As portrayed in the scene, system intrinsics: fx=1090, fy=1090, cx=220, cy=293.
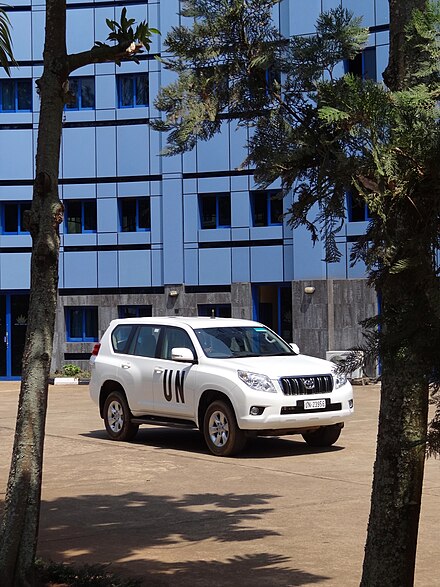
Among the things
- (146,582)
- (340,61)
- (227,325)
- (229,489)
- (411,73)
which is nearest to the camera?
(411,73)

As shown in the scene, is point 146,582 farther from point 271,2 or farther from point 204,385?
point 204,385

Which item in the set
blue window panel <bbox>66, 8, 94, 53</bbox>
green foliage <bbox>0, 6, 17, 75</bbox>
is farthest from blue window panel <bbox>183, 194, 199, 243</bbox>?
green foliage <bbox>0, 6, 17, 75</bbox>

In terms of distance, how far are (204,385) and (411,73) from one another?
979cm

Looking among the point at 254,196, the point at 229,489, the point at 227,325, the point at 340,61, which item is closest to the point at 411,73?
the point at 340,61

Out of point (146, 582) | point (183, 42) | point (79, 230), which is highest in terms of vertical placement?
point (79, 230)

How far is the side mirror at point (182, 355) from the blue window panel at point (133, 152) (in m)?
22.5

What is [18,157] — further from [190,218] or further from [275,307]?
[275,307]

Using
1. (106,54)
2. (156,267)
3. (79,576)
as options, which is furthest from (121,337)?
(156,267)

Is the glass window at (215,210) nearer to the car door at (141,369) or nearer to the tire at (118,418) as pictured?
the car door at (141,369)

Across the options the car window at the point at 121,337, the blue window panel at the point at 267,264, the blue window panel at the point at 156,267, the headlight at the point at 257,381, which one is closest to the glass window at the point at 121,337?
the car window at the point at 121,337

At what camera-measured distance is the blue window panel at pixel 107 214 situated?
37.0 metres

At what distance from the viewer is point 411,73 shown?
191 inches

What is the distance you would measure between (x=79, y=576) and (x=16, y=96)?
32.5m

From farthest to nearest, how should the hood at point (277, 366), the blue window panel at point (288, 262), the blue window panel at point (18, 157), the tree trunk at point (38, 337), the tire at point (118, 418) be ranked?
the blue window panel at point (18, 157)
the blue window panel at point (288, 262)
the tire at point (118, 418)
the hood at point (277, 366)
the tree trunk at point (38, 337)
